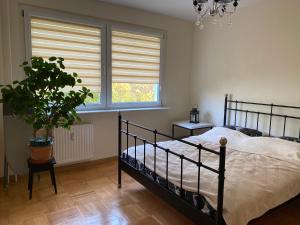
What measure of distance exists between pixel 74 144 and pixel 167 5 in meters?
2.41

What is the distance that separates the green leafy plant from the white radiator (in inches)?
24.4

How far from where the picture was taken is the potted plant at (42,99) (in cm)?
231

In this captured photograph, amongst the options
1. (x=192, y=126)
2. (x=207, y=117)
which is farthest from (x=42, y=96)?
(x=207, y=117)

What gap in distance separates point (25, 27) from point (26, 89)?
1022 millimetres

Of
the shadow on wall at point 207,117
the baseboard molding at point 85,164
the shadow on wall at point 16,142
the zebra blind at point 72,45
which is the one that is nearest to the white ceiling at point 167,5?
the zebra blind at point 72,45

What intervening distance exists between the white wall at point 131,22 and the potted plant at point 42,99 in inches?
23.5

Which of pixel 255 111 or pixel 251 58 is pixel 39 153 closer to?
pixel 255 111

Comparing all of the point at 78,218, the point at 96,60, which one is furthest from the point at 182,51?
the point at 78,218

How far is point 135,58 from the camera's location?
3.82m

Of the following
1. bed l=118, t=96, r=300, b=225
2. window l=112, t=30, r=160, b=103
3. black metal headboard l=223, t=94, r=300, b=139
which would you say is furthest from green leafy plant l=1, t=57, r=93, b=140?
black metal headboard l=223, t=94, r=300, b=139

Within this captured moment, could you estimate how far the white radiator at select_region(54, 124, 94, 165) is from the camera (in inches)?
124

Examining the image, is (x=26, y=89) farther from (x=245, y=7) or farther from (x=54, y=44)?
(x=245, y=7)

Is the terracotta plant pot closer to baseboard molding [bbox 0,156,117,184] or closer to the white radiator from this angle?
the white radiator

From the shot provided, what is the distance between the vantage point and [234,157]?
8.18 ft
